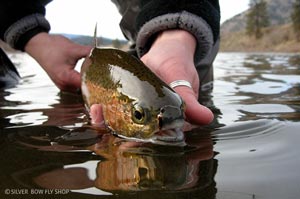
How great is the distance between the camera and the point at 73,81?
3.22 m

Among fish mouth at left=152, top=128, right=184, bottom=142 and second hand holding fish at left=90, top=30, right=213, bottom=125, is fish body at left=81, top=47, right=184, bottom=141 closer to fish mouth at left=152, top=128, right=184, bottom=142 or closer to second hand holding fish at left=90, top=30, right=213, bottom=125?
fish mouth at left=152, top=128, right=184, bottom=142

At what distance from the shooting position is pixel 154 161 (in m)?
1.34

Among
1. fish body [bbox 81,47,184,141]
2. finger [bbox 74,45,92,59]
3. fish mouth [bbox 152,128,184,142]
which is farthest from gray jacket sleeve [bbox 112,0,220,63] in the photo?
fish mouth [bbox 152,128,184,142]

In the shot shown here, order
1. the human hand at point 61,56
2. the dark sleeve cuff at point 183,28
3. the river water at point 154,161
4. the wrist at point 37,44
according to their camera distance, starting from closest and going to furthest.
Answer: the river water at point 154,161
the dark sleeve cuff at point 183,28
the human hand at point 61,56
the wrist at point 37,44

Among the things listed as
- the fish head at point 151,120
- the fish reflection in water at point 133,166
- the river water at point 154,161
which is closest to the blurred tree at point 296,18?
the river water at point 154,161

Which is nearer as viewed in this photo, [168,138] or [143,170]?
[143,170]

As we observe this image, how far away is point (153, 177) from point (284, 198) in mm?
382

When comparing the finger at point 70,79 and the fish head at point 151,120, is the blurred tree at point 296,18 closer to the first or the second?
the finger at point 70,79

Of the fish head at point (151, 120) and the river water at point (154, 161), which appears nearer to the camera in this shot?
the river water at point (154, 161)

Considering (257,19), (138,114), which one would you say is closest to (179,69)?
(138,114)

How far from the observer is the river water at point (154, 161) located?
3.50 feet

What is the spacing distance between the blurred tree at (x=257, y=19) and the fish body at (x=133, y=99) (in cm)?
5415

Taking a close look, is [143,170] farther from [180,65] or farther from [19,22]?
[19,22]

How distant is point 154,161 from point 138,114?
0.34m
